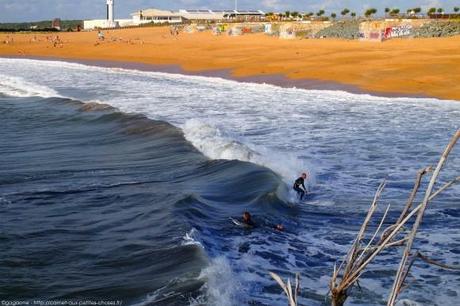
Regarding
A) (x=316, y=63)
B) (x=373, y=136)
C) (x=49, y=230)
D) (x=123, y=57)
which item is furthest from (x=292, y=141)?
(x=123, y=57)

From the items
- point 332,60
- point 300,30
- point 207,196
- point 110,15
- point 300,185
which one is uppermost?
point 110,15

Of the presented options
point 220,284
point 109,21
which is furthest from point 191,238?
point 109,21

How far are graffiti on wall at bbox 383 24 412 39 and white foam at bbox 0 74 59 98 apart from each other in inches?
1197

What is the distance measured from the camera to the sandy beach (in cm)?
3112

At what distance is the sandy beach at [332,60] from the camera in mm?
31125

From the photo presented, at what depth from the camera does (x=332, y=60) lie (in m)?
40.9

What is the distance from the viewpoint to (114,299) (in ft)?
25.2

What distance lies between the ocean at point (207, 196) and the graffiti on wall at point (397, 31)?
2940 cm

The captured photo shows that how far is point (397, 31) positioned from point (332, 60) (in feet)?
55.6

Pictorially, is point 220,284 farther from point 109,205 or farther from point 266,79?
point 266,79

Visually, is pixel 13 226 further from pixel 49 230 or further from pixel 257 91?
pixel 257 91

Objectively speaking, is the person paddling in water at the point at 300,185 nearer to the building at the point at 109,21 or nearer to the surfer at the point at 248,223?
the surfer at the point at 248,223

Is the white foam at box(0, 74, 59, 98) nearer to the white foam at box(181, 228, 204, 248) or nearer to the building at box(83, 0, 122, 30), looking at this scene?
the white foam at box(181, 228, 204, 248)

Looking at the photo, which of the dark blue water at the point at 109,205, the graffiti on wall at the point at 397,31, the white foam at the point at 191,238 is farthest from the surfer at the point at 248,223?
the graffiti on wall at the point at 397,31
